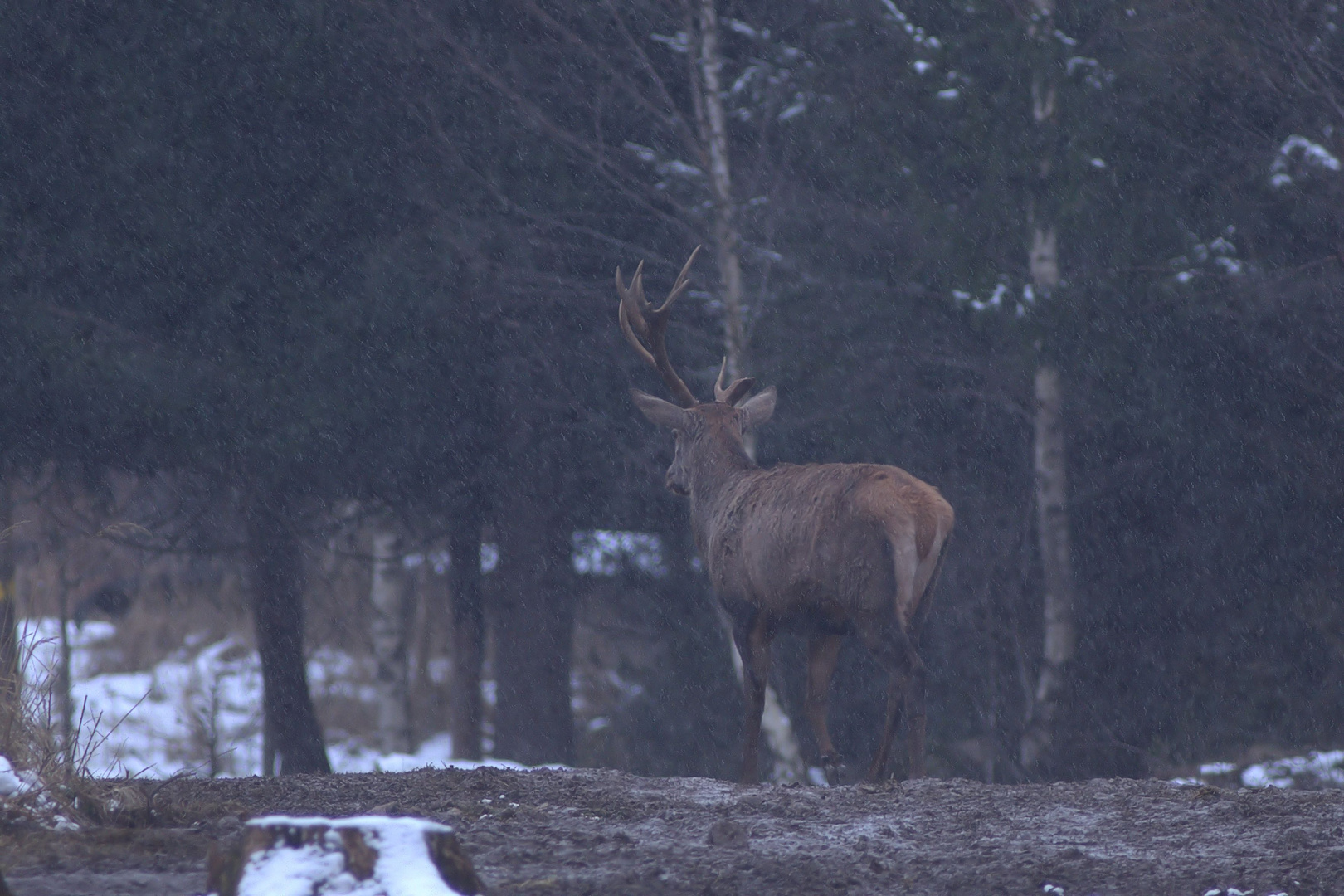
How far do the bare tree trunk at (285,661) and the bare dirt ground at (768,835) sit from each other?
652cm

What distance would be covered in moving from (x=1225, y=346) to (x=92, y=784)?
8.70 m

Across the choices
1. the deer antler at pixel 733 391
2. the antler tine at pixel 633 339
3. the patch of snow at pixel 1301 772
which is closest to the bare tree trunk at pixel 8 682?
the antler tine at pixel 633 339

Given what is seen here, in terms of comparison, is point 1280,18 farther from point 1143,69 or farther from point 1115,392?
point 1115,392

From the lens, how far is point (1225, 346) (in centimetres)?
1136

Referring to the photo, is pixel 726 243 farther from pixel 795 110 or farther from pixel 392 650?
pixel 392 650

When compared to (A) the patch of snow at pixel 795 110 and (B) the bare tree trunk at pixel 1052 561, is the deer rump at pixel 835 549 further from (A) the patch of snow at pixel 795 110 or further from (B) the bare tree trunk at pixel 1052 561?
(A) the patch of snow at pixel 795 110

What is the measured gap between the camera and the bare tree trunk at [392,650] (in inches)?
624

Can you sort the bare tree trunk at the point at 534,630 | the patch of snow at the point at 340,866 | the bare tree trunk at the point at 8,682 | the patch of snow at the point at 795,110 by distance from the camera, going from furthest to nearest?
the bare tree trunk at the point at 534,630 < the patch of snow at the point at 795,110 < the bare tree trunk at the point at 8,682 < the patch of snow at the point at 340,866

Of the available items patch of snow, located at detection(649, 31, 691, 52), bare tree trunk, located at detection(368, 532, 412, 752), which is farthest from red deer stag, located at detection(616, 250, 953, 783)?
Result: bare tree trunk, located at detection(368, 532, 412, 752)

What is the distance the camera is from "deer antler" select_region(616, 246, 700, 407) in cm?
988

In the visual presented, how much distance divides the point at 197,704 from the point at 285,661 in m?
8.28

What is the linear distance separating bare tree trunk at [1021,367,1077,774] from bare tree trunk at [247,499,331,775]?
6064 mm

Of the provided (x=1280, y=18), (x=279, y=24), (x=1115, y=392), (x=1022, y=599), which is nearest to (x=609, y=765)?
(x=1022, y=599)

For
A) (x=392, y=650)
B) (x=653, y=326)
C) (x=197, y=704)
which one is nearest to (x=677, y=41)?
(x=653, y=326)
